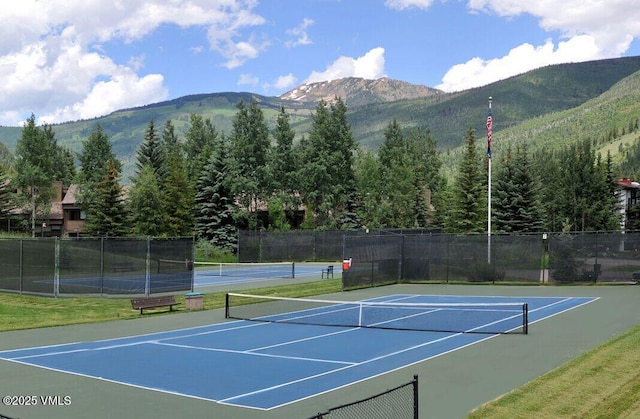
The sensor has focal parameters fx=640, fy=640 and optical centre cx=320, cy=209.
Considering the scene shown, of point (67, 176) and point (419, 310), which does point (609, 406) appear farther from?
point (67, 176)

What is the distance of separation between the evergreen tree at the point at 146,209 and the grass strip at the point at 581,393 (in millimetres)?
54974

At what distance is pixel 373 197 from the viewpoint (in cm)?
7362

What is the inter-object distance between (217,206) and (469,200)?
25.8 meters

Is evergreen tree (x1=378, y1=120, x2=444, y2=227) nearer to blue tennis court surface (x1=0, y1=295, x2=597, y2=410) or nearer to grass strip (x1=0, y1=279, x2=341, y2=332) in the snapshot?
grass strip (x1=0, y1=279, x2=341, y2=332)

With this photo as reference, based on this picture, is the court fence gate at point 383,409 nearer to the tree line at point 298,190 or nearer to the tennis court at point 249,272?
the tennis court at point 249,272

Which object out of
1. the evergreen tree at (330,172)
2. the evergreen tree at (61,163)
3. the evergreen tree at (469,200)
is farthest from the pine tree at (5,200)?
the evergreen tree at (469,200)

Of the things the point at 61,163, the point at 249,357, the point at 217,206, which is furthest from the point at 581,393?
the point at 61,163

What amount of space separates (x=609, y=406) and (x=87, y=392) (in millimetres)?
9365

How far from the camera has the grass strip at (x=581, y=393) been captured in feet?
34.0

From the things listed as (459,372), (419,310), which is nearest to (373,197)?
(419,310)

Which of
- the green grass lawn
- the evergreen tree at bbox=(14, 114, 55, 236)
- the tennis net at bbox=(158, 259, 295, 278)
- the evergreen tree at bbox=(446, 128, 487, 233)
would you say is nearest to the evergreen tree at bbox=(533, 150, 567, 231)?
the evergreen tree at bbox=(446, 128, 487, 233)

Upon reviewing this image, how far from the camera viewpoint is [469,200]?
63.7 metres

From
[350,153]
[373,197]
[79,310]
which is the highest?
[350,153]

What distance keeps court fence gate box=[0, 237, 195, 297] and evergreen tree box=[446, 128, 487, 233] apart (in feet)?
128
